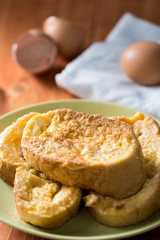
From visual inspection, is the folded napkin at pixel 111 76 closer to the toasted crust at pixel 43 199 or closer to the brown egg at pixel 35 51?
the brown egg at pixel 35 51

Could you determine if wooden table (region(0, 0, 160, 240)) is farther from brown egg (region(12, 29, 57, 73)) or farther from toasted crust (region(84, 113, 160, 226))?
toasted crust (region(84, 113, 160, 226))

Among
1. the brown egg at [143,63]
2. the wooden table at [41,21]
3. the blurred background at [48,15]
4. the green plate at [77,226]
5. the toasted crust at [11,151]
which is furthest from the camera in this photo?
the blurred background at [48,15]

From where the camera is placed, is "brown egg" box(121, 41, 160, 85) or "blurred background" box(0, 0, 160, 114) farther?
"blurred background" box(0, 0, 160, 114)

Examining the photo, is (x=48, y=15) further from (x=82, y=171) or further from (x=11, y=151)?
(x=82, y=171)

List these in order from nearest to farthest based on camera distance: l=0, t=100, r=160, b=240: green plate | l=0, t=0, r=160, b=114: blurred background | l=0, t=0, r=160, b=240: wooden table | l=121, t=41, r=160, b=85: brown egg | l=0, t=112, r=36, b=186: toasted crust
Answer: l=0, t=100, r=160, b=240: green plate < l=0, t=112, r=36, b=186: toasted crust < l=121, t=41, r=160, b=85: brown egg < l=0, t=0, r=160, b=240: wooden table < l=0, t=0, r=160, b=114: blurred background

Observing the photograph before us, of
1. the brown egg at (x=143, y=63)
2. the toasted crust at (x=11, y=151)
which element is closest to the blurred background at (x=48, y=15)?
the brown egg at (x=143, y=63)

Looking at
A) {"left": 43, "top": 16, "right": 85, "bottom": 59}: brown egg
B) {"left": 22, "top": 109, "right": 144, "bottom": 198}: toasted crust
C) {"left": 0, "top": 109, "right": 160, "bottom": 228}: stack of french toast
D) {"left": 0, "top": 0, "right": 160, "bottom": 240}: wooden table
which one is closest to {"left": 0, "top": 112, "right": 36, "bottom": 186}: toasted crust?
{"left": 0, "top": 109, "right": 160, "bottom": 228}: stack of french toast
